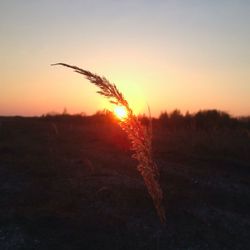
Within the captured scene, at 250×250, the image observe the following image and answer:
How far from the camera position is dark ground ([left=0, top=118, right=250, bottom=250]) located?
19.2 ft

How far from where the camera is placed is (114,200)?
690 cm

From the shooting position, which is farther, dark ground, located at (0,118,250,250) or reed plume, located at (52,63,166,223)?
dark ground, located at (0,118,250,250)

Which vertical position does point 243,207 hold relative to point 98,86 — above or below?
below

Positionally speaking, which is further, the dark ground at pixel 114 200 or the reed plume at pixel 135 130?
the dark ground at pixel 114 200

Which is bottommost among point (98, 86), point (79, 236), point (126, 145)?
point (79, 236)

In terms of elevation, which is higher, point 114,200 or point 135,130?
point 135,130

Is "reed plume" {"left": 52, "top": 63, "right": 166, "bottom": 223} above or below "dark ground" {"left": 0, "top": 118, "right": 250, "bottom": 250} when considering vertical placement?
above

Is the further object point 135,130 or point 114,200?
point 114,200

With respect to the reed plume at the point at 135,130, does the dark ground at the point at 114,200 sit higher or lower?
lower

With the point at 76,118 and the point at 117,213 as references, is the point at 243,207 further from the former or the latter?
the point at 76,118

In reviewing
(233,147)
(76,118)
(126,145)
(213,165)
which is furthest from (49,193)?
(76,118)

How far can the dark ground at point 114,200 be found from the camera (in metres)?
5.84

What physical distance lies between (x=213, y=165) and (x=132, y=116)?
23.3 ft

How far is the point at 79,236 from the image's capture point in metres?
5.82
